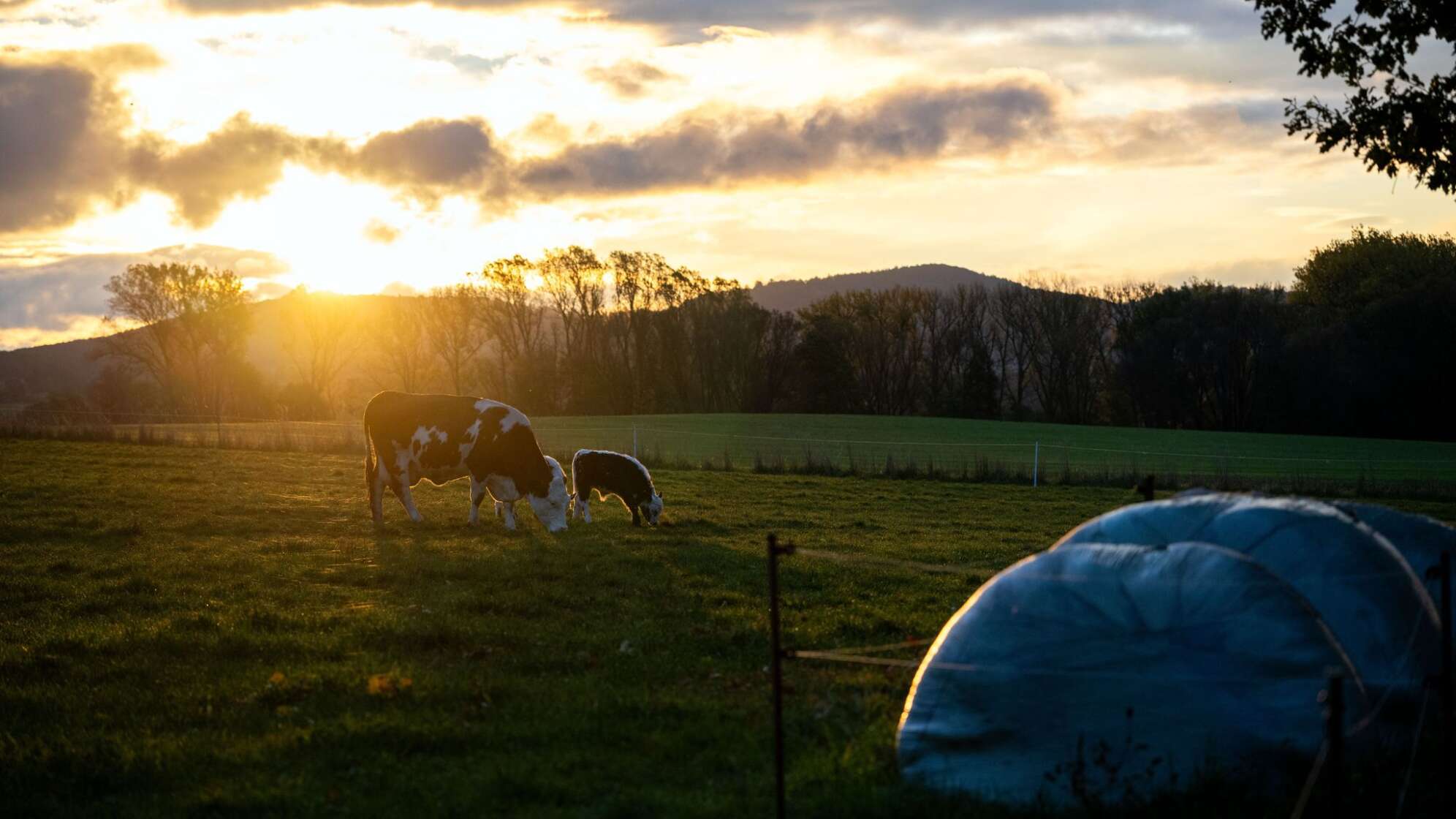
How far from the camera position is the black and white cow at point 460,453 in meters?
19.2

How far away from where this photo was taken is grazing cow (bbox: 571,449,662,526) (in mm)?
20469

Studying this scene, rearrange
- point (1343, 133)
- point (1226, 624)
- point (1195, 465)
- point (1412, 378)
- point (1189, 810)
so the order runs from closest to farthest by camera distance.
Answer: point (1189, 810) < point (1226, 624) < point (1343, 133) < point (1195, 465) < point (1412, 378)

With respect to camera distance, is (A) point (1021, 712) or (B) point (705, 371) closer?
(A) point (1021, 712)

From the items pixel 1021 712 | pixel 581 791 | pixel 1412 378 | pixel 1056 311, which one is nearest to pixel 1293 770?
pixel 1021 712

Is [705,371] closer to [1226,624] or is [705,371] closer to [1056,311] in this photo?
[1056,311]

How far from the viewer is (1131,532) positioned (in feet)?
22.0

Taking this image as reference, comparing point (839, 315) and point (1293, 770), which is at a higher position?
point (839, 315)

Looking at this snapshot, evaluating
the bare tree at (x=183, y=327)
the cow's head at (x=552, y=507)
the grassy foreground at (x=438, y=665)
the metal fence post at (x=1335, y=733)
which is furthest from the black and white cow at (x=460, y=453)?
the bare tree at (x=183, y=327)

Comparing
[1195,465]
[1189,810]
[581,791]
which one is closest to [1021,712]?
[1189,810]

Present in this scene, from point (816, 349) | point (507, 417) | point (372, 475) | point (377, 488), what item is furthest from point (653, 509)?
point (816, 349)

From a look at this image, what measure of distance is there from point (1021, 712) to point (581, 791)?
2.35 meters

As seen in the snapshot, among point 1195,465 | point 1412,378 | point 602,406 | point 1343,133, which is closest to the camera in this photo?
point 1343,133

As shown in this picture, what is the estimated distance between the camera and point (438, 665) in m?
9.34

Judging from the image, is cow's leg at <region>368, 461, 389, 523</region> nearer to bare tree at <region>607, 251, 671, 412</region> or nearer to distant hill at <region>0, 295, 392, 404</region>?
bare tree at <region>607, 251, 671, 412</region>
